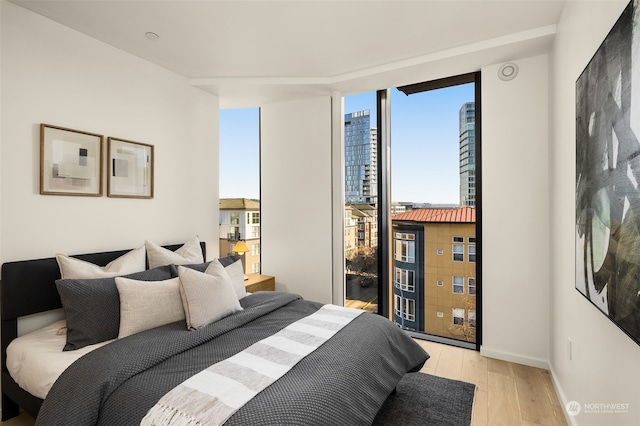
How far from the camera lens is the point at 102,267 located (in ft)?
8.29

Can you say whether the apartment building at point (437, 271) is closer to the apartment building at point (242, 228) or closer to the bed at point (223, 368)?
the bed at point (223, 368)

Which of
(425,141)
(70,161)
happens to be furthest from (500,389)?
(70,161)

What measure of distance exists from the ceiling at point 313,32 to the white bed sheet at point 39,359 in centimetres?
215

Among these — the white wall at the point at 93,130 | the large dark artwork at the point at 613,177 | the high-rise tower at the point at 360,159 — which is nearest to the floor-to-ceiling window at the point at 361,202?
the high-rise tower at the point at 360,159

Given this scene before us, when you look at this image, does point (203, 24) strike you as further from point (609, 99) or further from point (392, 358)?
point (392, 358)

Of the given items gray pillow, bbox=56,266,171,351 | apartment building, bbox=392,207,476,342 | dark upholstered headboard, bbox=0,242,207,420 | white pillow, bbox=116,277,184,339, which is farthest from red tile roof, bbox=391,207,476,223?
dark upholstered headboard, bbox=0,242,207,420

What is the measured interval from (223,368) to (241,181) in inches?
116

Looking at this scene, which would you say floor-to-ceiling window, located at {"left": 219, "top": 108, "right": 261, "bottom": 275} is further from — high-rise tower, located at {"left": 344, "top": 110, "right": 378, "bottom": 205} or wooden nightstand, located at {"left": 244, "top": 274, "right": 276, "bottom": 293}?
high-rise tower, located at {"left": 344, "top": 110, "right": 378, "bottom": 205}

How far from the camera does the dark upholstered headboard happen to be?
6.75 ft

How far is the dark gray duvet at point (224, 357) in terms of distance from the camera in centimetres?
138

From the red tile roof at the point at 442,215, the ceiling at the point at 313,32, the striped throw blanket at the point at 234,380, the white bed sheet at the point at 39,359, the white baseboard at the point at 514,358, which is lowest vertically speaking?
the white baseboard at the point at 514,358

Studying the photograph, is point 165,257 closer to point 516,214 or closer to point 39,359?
point 39,359

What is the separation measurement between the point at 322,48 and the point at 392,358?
8.03 feet

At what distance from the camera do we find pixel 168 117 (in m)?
3.21
